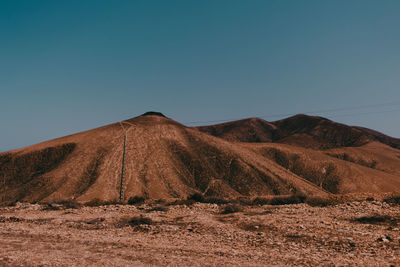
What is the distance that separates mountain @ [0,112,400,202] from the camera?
43.7m

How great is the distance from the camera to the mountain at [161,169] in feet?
143

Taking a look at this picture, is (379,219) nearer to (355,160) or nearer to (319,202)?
(319,202)

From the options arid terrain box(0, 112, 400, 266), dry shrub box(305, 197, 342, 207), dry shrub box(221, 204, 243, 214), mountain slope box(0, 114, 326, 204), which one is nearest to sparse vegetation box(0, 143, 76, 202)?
mountain slope box(0, 114, 326, 204)

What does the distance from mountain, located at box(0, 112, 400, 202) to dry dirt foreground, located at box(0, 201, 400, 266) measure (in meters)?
22.2

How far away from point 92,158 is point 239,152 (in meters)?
29.6

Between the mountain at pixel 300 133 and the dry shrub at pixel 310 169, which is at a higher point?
the mountain at pixel 300 133

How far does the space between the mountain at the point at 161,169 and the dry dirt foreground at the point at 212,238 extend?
2220 centimetres

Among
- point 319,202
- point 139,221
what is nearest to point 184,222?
point 139,221

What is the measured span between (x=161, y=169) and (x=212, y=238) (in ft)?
133

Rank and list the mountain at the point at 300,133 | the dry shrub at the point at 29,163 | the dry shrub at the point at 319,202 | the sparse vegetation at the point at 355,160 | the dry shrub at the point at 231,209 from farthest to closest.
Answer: the mountain at the point at 300,133, the sparse vegetation at the point at 355,160, the dry shrub at the point at 29,163, the dry shrub at the point at 319,202, the dry shrub at the point at 231,209

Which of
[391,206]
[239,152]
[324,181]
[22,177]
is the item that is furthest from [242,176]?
[22,177]

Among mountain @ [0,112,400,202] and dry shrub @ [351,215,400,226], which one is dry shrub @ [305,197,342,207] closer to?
dry shrub @ [351,215,400,226]

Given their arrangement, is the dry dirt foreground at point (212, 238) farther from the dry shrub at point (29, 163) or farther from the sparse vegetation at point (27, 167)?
the dry shrub at point (29, 163)

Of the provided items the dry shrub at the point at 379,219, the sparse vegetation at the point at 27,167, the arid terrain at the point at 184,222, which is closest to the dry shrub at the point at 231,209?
the arid terrain at the point at 184,222
